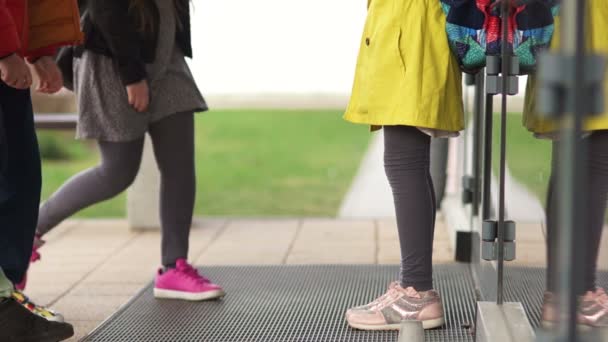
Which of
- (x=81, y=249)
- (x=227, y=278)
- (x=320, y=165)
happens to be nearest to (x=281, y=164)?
(x=320, y=165)

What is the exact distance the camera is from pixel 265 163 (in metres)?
12.8

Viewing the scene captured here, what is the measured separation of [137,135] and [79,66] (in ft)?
1.05

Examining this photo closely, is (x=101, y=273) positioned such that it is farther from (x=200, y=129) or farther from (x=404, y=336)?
(x=200, y=129)

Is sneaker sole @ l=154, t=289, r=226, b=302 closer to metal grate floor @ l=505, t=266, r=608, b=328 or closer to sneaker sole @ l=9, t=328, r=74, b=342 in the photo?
sneaker sole @ l=9, t=328, r=74, b=342

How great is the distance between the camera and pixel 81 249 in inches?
193

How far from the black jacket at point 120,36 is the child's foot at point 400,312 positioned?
43.5 inches

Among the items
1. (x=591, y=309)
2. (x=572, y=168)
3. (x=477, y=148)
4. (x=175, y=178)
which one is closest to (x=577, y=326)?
(x=572, y=168)

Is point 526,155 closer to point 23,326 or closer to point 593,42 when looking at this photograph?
point 593,42

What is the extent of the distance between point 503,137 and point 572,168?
1.54 metres

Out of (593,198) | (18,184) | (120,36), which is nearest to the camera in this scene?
(593,198)

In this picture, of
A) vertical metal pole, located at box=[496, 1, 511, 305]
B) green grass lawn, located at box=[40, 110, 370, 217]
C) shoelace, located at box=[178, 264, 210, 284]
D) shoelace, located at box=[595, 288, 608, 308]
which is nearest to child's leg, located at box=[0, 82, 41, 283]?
shoelace, located at box=[178, 264, 210, 284]

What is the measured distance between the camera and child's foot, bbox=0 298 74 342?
2.80 m

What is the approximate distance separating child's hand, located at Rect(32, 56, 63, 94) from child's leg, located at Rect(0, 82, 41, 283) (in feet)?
0.58

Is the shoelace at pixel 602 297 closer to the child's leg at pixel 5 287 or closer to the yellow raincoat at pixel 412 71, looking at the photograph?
the yellow raincoat at pixel 412 71
